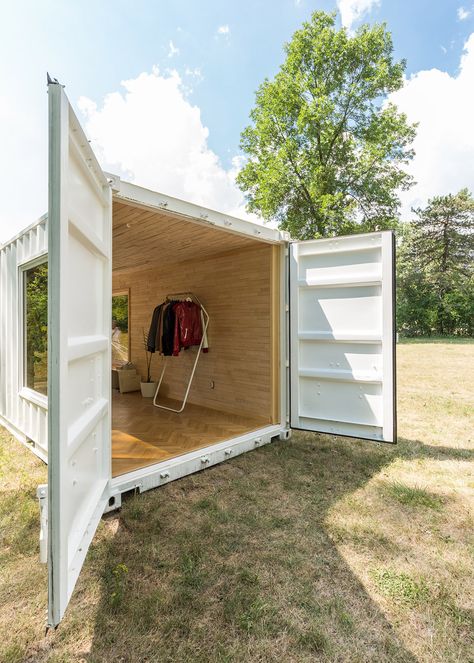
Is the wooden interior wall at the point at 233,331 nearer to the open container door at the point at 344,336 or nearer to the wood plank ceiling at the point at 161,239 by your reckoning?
the wood plank ceiling at the point at 161,239

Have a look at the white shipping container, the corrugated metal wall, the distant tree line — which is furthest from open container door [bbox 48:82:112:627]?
the distant tree line

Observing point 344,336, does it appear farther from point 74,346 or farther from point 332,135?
point 332,135

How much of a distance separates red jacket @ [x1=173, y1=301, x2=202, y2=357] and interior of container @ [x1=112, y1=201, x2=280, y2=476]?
341mm

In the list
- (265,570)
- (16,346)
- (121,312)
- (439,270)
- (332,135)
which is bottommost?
(265,570)

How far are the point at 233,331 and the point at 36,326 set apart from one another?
7.95 feet

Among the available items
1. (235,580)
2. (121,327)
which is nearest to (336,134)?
(121,327)

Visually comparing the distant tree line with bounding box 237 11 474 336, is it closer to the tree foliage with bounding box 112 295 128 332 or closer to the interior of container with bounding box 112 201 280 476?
the tree foliage with bounding box 112 295 128 332

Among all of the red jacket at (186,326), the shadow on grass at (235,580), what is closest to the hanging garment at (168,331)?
the red jacket at (186,326)

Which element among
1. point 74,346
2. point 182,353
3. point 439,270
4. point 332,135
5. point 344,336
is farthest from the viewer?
point 439,270

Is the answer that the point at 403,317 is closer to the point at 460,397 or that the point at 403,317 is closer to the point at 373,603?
the point at 460,397

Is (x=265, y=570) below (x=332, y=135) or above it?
below

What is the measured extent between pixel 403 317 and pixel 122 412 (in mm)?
21818

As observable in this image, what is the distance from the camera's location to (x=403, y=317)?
22.9 meters

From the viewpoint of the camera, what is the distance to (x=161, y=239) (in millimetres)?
4102
